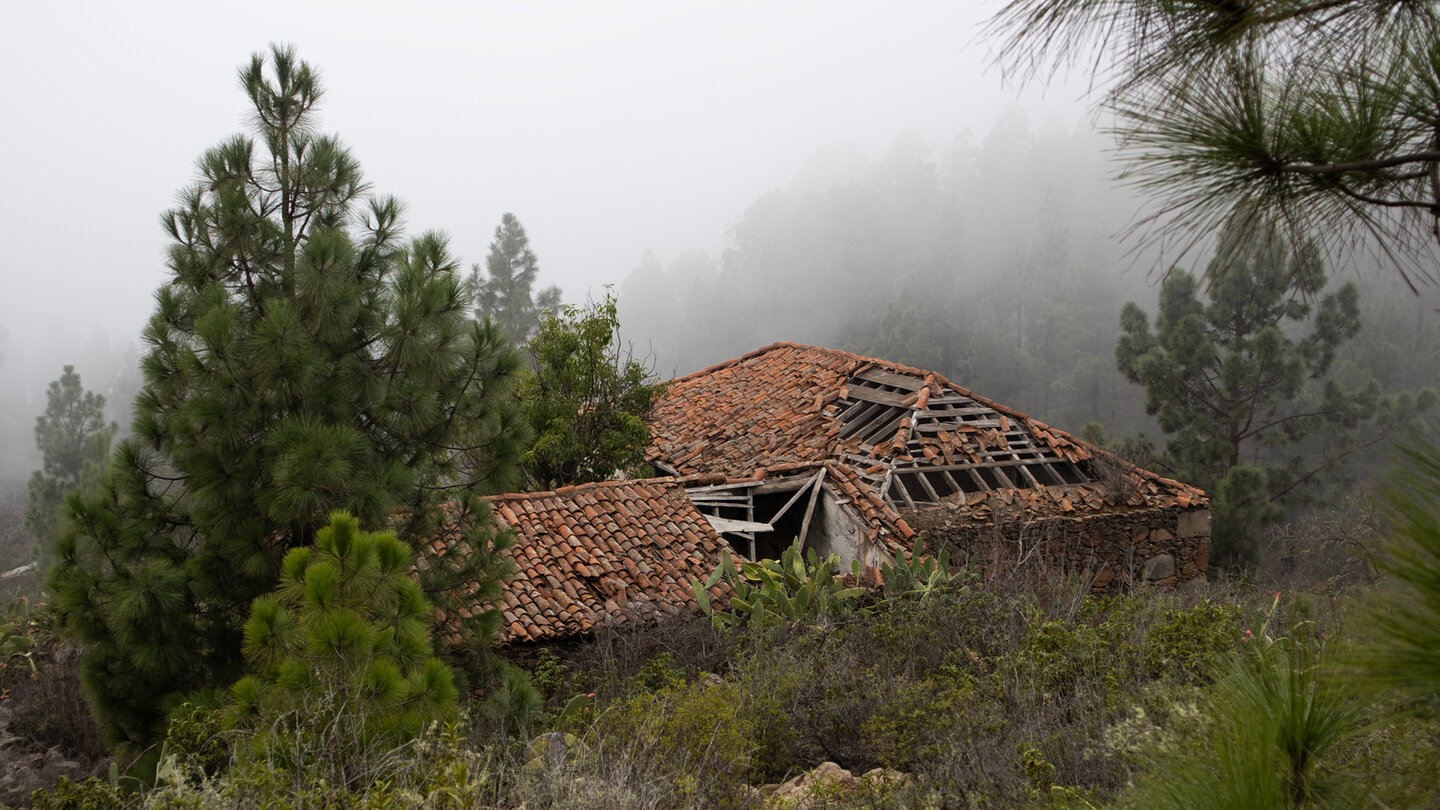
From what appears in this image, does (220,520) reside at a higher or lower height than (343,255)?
lower

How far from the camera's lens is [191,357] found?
18.7 feet

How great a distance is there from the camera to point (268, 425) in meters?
5.88

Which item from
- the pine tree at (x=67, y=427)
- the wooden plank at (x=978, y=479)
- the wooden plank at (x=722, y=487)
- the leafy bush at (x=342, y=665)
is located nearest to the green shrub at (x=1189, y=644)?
the leafy bush at (x=342, y=665)

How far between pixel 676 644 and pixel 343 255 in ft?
15.7

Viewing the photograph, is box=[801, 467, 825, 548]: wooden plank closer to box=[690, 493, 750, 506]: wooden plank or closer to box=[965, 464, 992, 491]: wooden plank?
box=[690, 493, 750, 506]: wooden plank

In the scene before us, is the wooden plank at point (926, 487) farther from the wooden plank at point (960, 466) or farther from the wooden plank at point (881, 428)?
the wooden plank at point (881, 428)

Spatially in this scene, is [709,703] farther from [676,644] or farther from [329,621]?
[676,644]

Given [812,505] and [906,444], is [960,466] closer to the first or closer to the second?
[906,444]

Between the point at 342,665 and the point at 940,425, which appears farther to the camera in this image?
the point at 940,425

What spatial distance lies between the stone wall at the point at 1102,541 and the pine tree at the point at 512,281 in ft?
124

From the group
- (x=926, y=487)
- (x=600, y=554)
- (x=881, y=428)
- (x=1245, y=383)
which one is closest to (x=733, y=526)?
(x=600, y=554)

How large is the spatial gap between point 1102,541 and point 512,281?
40410 mm

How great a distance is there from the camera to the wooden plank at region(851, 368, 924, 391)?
50.4ft

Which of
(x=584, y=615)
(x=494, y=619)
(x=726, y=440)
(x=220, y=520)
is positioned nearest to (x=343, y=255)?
(x=220, y=520)
